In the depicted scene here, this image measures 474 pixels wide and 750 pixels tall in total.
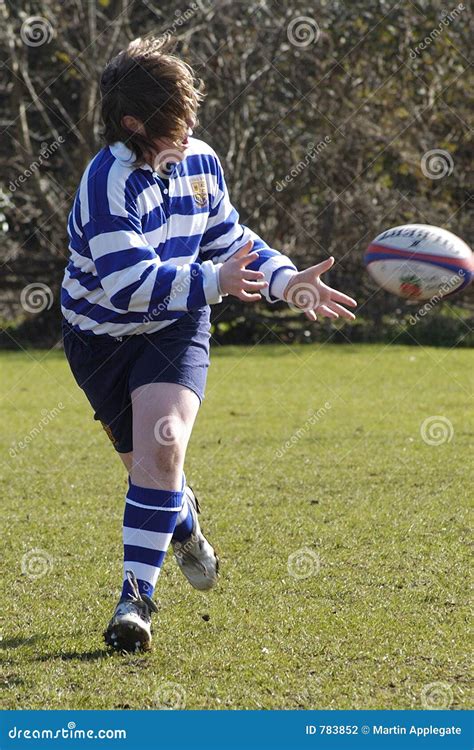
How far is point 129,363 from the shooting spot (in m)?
3.78

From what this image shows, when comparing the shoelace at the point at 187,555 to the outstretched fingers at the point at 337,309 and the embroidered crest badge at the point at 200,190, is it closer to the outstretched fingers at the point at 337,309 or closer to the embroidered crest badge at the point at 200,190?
the outstretched fingers at the point at 337,309

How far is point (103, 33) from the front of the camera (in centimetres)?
1380

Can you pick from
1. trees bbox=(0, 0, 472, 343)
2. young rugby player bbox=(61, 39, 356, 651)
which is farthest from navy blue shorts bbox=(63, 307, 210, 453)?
trees bbox=(0, 0, 472, 343)

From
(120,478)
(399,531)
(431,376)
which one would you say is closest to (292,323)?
(431,376)

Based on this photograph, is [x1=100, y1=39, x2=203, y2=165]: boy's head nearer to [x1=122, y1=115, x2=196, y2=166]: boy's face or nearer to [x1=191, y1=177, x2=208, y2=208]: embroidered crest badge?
[x1=122, y1=115, x2=196, y2=166]: boy's face

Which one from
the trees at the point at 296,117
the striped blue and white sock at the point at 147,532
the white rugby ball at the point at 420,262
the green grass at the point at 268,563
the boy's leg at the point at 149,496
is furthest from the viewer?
the trees at the point at 296,117

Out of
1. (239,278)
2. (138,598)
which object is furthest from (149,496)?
(239,278)

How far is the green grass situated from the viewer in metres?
3.31

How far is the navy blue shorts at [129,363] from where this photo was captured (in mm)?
3691

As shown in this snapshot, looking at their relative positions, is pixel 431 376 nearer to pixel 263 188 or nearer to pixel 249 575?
pixel 263 188

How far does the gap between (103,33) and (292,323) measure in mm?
4347

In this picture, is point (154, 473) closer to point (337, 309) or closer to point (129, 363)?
point (129, 363)

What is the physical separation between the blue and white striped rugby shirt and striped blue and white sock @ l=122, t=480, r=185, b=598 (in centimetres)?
56

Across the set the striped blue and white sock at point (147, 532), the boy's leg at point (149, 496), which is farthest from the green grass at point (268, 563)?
the striped blue and white sock at point (147, 532)
